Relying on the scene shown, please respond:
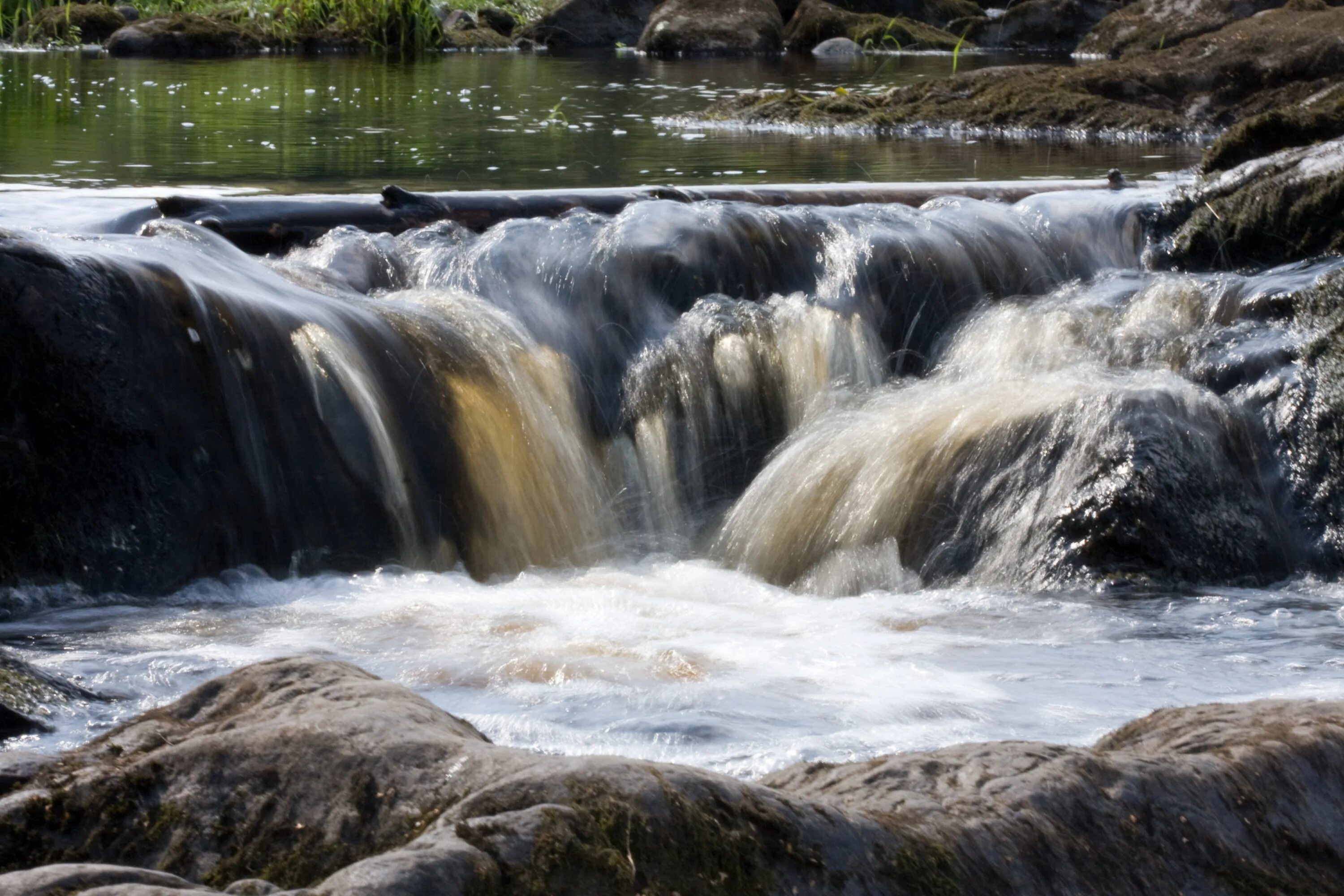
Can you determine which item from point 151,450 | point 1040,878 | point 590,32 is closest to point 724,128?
point 151,450

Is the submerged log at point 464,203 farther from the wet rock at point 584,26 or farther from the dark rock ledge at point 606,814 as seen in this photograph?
the wet rock at point 584,26

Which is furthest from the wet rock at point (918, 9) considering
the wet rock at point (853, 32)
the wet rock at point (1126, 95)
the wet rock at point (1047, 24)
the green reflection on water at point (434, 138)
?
the wet rock at point (1126, 95)

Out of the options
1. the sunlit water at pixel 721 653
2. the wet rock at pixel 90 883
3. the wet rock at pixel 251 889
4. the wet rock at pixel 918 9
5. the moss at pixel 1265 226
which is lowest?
the sunlit water at pixel 721 653

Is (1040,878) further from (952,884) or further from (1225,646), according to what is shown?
(1225,646)

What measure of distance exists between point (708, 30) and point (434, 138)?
13038 millimetres

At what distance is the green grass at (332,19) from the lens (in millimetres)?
22688

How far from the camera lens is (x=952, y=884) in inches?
81.1

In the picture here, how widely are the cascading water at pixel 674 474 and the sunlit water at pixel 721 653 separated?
16 mm

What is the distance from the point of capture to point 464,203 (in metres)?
7.07

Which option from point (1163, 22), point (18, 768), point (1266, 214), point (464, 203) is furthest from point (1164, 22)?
point (18, 768)

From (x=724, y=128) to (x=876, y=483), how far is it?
830 cm

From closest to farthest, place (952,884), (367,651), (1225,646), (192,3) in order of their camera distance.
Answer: (952,884)
(367,651)
(1225,646)
(192,3)

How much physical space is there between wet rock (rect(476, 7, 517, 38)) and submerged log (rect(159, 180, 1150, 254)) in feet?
64.5

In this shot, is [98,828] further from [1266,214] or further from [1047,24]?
[1047,24]
